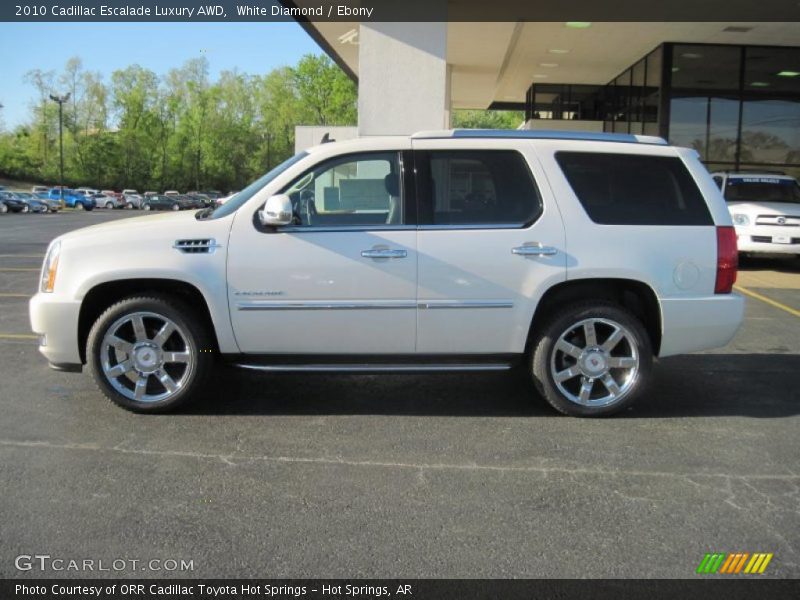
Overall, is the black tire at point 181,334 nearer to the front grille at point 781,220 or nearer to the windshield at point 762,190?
the front grille at point 781,220

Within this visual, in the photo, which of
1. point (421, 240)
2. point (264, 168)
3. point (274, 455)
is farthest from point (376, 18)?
point (264, 168)

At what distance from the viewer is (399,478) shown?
4.02m

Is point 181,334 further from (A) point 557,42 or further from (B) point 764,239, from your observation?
(A) point 557,42

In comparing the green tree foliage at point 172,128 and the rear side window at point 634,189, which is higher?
the green tree foliage at point 172,128

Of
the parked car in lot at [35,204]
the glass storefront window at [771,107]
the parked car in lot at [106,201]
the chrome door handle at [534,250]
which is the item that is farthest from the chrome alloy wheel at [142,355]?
the parked car in lot at [106,201]

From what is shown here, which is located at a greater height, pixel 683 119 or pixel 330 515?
pixel 683 119

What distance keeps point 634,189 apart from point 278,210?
250cm

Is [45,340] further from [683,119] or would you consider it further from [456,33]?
[683,119]

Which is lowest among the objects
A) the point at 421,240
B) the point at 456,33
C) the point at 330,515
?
the point at 330,515

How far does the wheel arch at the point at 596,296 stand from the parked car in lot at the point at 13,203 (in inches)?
1961

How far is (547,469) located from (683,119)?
16931 millimetres

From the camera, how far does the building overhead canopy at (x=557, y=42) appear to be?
16156 millimetres

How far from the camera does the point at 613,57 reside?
20297mm
